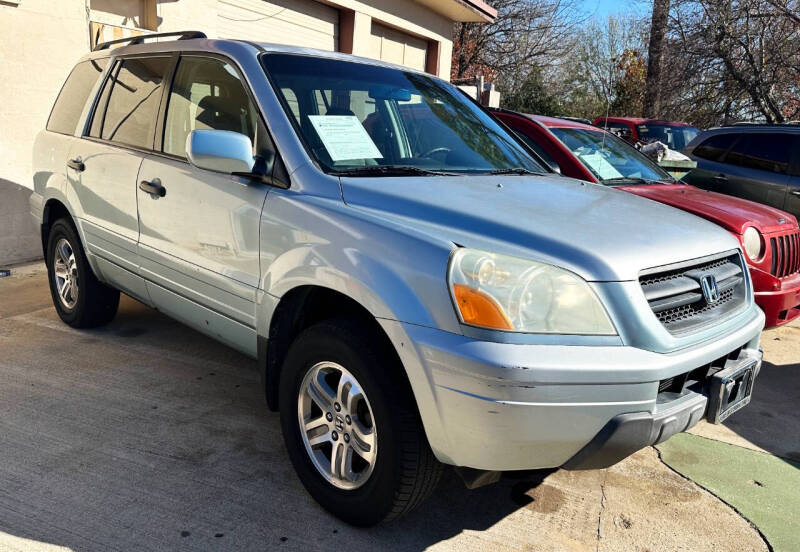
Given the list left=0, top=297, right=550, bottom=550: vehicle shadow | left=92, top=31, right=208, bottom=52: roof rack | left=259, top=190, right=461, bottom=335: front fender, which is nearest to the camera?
left=259, top=190, right=461, bottom=335: front fender

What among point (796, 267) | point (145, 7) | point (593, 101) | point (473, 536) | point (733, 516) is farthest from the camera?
point (593, 101)

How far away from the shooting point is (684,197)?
17.7 feet

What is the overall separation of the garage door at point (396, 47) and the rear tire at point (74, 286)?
308 inches

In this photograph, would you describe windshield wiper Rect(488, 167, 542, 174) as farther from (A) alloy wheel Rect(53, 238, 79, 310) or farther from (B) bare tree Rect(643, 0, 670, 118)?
(B) bare tree Rect(643, 0, 670, 118)

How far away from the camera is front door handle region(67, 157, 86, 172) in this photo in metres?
4.27

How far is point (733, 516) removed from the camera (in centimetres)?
300

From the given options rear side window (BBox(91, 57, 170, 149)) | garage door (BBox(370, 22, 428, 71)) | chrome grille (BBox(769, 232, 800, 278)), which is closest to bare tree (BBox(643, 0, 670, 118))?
garage door (BBox(370, 22, 428, 71))

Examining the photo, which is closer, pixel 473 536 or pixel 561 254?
pixel 561 254

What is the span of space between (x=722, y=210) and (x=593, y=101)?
792 inches

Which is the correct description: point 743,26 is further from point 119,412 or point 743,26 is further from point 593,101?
point 119,412

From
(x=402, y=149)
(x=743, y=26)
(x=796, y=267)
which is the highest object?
(x=743, y=26)

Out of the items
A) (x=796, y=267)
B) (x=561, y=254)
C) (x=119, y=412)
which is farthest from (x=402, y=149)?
(x=796, y=267)

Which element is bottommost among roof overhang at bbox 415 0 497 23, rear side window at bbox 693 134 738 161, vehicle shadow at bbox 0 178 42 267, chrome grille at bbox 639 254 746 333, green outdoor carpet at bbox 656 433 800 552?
green outdoor carpet at bbox 656 433 800 552

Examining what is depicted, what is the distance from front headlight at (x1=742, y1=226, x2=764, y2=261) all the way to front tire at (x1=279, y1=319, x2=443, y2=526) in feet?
10.8
